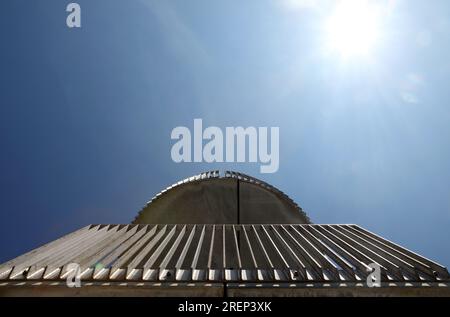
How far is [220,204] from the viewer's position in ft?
33.0

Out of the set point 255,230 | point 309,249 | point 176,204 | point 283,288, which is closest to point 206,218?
point 176,204

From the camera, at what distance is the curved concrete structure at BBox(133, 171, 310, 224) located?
9853 millimetres

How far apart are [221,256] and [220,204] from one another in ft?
18.6

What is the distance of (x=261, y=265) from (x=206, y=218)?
5.67 m

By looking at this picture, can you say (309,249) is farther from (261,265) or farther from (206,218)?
(206,218)

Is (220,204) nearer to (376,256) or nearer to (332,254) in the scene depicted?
(332,254)

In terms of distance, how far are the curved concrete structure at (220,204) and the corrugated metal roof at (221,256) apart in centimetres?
353

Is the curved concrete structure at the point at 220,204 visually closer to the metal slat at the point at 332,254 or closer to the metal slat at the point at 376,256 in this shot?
the metal slat at the point at 332,254

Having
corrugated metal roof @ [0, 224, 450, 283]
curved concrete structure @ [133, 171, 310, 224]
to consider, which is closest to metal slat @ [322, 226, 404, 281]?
corrugated metal roof @ [0, 224, 450, 283]

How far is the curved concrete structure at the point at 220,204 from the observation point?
985 centimetres

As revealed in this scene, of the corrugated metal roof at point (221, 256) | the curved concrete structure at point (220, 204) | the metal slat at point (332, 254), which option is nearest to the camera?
the corrugated metal roof at point (221, 256)

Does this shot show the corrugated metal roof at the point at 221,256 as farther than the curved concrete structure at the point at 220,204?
No

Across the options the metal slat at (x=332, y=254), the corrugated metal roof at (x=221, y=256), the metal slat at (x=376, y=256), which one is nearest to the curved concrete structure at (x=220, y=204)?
the corrugated metal roof at (x=221, y=256)

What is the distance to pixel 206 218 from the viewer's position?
973 cm
